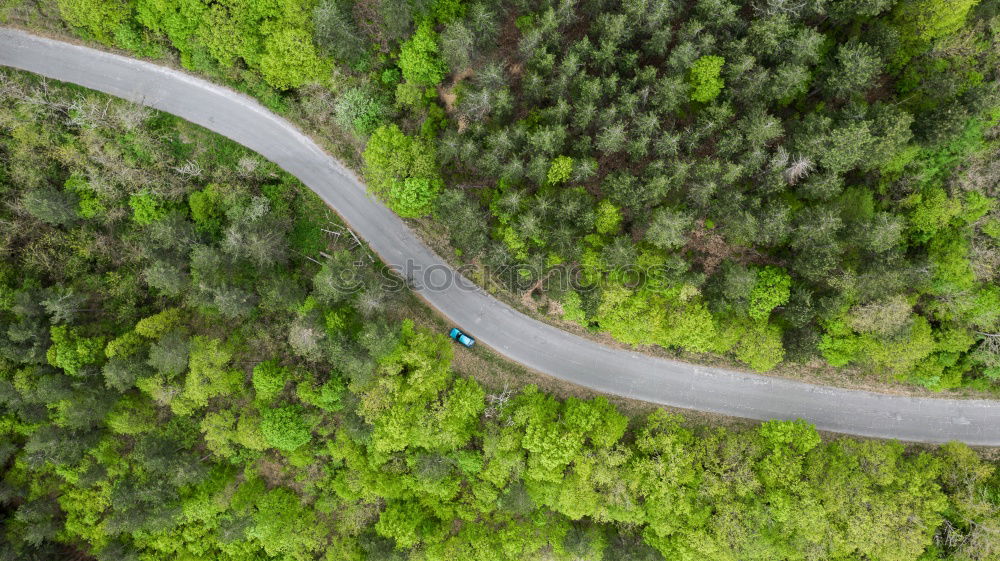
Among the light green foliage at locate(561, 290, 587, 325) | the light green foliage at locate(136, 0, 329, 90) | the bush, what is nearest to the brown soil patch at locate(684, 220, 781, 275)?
the light green foliage at locate(561, 290, 587, 325)

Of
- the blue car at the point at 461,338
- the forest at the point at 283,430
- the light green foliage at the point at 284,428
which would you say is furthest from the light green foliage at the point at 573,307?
the light green foliage at the point at 284,428

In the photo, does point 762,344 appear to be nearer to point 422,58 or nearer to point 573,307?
point 573,307

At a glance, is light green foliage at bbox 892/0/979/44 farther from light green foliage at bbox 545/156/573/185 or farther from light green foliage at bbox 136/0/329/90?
light green foliage at bbox 136/0/329/90

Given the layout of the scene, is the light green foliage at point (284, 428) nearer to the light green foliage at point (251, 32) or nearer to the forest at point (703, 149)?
the forest at point (703, 149)

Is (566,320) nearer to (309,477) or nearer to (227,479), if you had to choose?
(309,477)

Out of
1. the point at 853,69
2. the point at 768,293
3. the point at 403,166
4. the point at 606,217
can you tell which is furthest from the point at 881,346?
the point at 403,166
